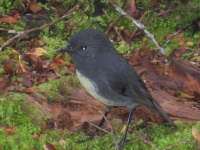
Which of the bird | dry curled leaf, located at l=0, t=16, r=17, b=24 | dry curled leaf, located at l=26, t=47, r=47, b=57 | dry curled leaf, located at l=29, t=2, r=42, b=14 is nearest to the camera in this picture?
the bird

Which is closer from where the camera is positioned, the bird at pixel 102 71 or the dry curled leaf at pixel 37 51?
the bird at pixel 102 71

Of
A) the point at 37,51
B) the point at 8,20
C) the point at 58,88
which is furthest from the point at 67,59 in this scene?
the point at 58,88

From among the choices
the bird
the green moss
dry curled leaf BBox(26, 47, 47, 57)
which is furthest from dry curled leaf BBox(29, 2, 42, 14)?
the bird

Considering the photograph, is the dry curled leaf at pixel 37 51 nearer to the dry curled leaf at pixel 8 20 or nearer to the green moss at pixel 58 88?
the dry curled leaf at pixel 8 20

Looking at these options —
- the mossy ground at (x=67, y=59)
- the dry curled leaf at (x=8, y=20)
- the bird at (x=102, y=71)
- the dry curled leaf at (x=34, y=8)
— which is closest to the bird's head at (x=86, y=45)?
the bird at (x=102, y=71)

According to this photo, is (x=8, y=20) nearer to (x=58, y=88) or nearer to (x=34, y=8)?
(x=34, y=8)

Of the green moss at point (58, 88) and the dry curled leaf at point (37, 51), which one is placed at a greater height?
the dry curled leaf at point (37, 51)

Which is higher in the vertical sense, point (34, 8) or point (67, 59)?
point (34, 8)

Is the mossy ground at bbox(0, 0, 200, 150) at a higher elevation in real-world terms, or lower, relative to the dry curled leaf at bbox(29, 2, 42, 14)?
lower

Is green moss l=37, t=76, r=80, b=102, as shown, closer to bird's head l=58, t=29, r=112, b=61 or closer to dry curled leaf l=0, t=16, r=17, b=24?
bird's head l=58, t=29, r=112, b=61
